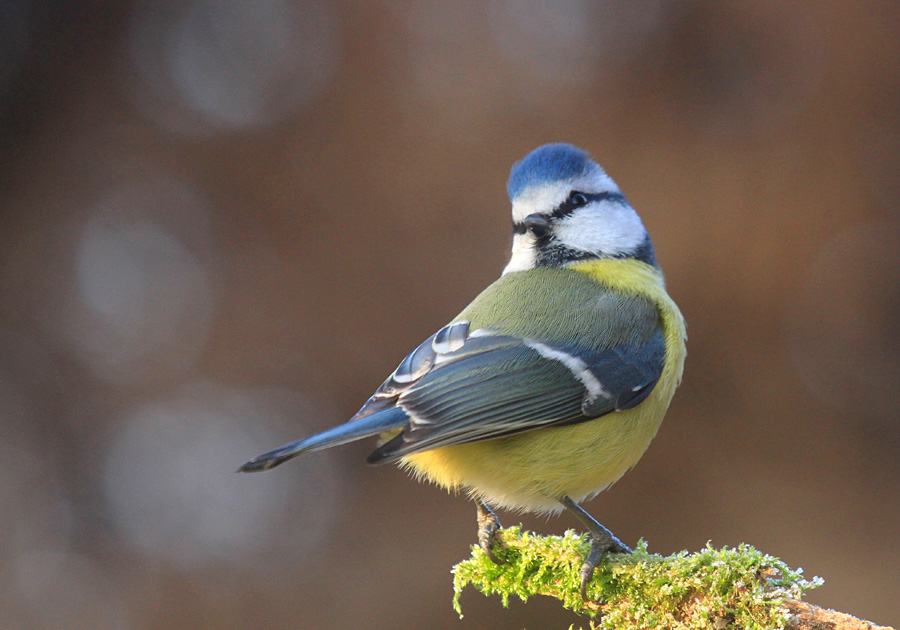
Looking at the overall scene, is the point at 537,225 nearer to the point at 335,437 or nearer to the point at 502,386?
the point at 502,386

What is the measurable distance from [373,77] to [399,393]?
2534 millimetres

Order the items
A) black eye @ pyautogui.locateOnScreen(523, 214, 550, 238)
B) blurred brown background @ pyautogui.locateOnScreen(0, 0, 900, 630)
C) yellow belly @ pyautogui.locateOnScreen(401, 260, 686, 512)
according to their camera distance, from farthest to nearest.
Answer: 1. blurred brown background @ pyautogui.locateOnScreen(0, 0, 900, 630)
2. black eye @ pyautogui.locateOnScreen(523, 214, 550, 238)
3. yellow belly @ pyautogui.locateOnScreen(401, 260, 686, 512)

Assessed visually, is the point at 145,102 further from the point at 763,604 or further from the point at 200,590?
the point at 763,604

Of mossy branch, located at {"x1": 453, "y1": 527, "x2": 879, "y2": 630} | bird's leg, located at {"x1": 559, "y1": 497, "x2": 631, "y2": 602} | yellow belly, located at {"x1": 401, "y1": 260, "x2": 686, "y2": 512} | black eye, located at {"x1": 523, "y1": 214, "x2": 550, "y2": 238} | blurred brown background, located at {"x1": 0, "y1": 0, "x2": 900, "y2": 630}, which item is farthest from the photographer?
blurred brown background, located at {"x1": 0, "y1": 0, "x2": 900, "y2": 630}

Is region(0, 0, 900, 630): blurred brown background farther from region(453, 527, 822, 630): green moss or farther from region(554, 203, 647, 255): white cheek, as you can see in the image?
region(453, 527, 822, 630): green moss

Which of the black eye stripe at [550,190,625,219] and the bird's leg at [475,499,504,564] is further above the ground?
the black eye stripe at [550,190,625,219]

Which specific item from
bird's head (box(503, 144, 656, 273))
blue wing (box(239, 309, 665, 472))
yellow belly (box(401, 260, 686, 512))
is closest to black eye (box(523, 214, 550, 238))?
bird's head (box(503, 144, 656, 273))

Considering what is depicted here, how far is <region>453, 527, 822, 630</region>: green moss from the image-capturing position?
4.56 ft

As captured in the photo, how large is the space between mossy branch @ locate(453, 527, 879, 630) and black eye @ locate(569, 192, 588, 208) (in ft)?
3.02

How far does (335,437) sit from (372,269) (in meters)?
2.39

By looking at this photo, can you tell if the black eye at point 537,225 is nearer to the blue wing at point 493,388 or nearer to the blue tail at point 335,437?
the blue wing at point 493,388

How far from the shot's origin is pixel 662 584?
1.51 metres

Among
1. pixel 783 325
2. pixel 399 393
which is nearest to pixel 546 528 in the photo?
pixel 783 325

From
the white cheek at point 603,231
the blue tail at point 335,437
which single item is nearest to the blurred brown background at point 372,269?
the white cheek at point 603,231
